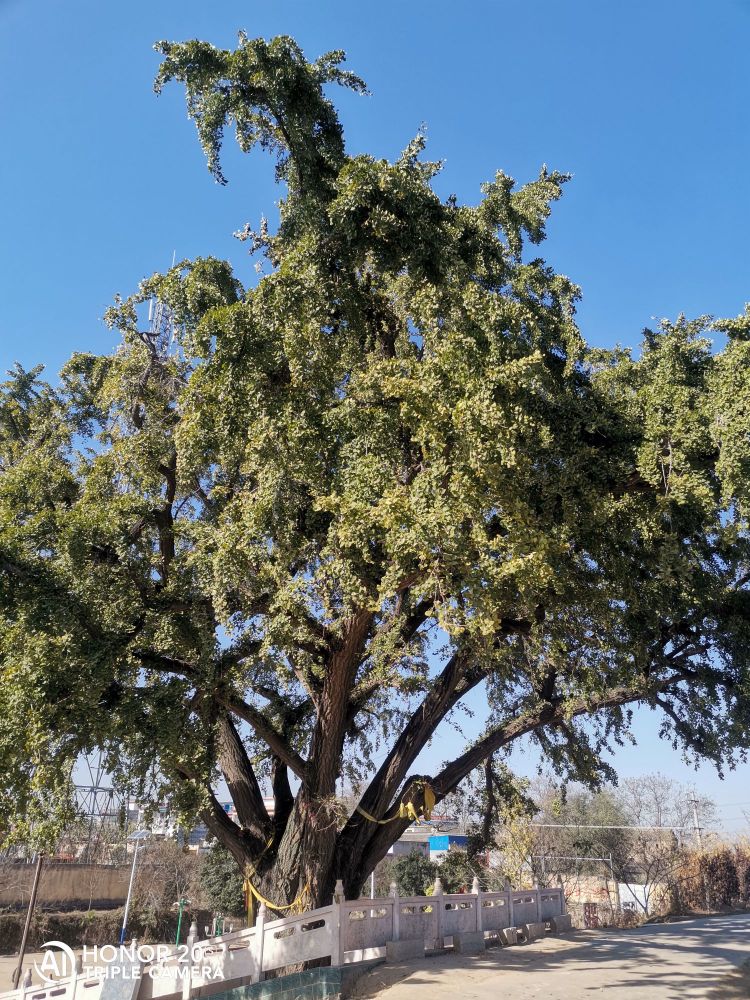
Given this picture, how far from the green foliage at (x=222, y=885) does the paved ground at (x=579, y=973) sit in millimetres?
16090

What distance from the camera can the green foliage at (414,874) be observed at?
1066 inches

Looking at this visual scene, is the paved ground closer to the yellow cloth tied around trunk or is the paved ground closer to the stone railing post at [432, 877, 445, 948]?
the stone railing post at [432, 877, 445, 948]

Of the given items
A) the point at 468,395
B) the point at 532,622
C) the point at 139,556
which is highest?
the point at 468,395

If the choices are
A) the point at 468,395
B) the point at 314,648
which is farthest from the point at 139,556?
the point at 468,395

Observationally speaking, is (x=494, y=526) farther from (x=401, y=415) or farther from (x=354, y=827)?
(x=354, y=827)

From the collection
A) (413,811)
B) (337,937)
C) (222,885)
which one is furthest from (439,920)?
(222,885)

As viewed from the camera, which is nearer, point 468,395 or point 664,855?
point 468,395

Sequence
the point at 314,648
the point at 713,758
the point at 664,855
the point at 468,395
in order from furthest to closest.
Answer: the point at 664,855 < the point at 713,758 < the point at 314,648 < the point at 468,395

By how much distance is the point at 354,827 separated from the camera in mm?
11352

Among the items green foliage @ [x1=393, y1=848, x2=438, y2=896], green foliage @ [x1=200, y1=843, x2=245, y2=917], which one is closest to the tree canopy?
green foliage @ [x1=200, y1=843, x2=245, y2=917]

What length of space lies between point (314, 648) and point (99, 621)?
287 cm

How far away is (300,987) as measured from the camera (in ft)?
29.6

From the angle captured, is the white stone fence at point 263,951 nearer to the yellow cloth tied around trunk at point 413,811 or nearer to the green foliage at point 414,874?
the yellow cloth tied around trunk at point 413,811

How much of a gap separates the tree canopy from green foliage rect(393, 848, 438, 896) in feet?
59.3
